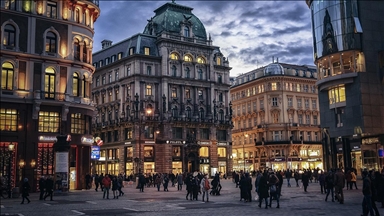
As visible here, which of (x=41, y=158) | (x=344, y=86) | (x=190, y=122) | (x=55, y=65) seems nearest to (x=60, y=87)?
(x=55, y=65)

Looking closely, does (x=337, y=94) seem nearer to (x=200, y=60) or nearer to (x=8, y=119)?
(x=200, y=60)

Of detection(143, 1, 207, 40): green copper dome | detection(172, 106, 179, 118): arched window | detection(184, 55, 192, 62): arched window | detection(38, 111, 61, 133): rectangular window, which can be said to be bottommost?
detection(38, 111, 61, 133): rectangular window

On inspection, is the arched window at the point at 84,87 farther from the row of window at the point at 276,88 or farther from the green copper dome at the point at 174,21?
the row of window at the point at 276,88

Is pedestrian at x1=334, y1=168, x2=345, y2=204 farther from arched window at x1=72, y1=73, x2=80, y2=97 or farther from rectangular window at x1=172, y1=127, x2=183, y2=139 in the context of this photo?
rectangular window at x1=172, y1=127, x2=183, y2=139

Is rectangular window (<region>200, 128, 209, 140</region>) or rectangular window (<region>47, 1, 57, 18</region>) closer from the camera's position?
rectangular window (<region>47, 1, 57, 18</region>)

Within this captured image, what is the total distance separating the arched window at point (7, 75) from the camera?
40562 millimetres

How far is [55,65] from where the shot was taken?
4381 cm

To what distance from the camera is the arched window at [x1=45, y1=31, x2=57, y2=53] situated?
43.8 m

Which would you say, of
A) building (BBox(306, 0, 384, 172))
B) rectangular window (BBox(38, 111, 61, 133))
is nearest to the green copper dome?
building (BBox(306, 0, 384, 172))

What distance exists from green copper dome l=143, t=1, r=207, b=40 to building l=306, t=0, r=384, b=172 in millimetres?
34717

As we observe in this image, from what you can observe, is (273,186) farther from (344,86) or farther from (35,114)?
(344,86)

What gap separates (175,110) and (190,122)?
3.80 m

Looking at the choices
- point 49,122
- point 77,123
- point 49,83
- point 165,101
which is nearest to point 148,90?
point 165,101

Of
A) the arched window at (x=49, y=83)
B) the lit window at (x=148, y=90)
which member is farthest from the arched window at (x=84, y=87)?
the lit window at (x=148, y=90)
